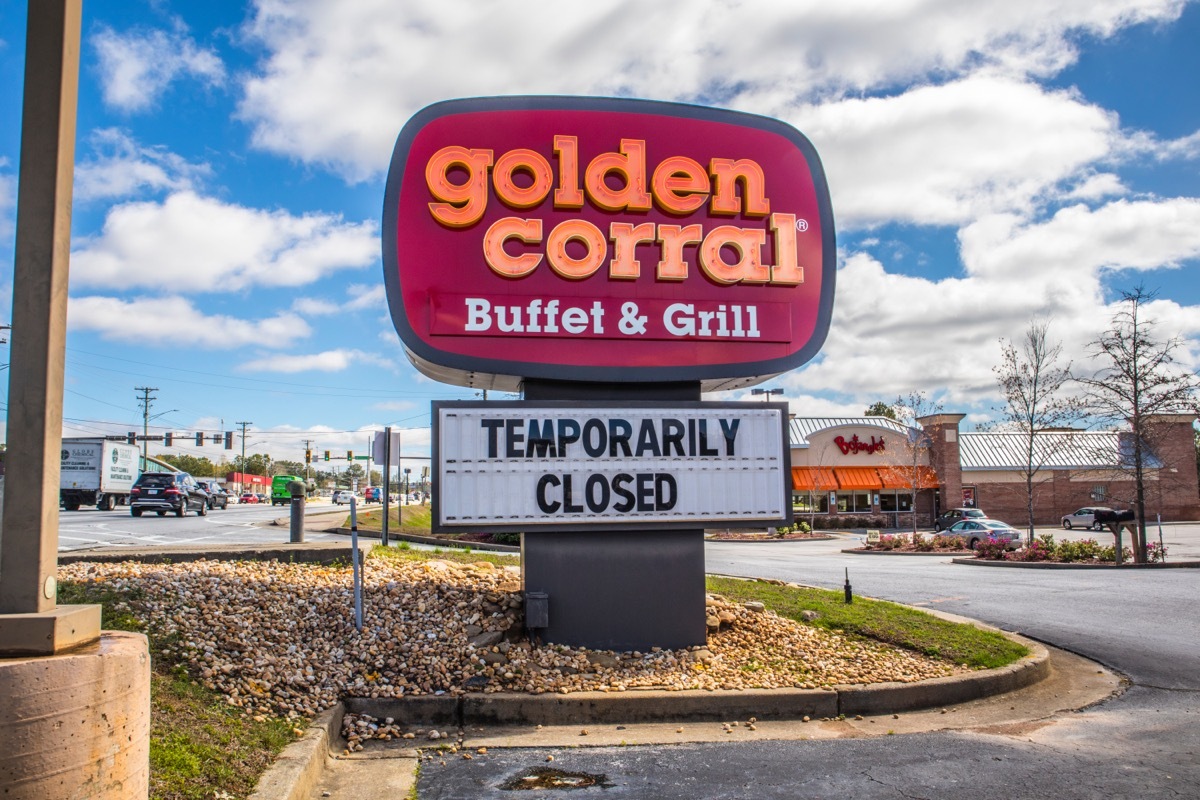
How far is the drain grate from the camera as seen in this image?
558 centimetres

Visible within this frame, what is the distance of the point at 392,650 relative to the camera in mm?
7852

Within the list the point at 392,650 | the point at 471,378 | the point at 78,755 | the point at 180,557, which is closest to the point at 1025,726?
the point at 392,650

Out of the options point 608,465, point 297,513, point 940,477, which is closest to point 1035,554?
point 608,465

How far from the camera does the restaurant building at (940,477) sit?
51312 mm

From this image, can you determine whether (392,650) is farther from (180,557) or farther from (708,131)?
(708,131)

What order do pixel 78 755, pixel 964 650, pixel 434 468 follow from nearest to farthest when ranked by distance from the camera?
1. pixel 78 755
2. pixel 434 468
3. pixel 964 650

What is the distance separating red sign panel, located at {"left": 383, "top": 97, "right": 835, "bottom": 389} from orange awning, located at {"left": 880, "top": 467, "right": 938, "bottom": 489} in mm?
41555

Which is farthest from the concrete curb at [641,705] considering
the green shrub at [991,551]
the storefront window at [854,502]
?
the storefront window at [854,502]

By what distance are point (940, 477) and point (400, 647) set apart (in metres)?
49.1

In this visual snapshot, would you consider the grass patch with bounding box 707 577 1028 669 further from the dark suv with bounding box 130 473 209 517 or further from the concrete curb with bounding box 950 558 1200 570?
the dark suv with bounding box 130 473 209 517

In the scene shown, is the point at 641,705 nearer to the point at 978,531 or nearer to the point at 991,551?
the point at 991,551

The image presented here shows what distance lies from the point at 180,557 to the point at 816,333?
781 centimetres

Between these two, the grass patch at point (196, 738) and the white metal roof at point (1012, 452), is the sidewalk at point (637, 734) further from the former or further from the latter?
the white metal roof at point (1012, 452)

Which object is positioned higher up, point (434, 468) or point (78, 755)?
point (434, 468)
